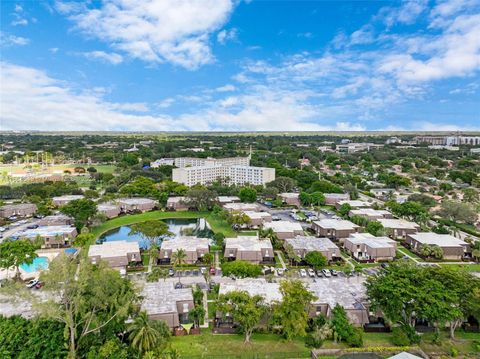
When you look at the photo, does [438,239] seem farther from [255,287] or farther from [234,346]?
[234,346]

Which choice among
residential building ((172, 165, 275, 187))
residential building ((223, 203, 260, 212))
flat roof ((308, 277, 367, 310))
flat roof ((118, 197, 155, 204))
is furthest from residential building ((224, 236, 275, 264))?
residential building ((172, 165, 275, 187))

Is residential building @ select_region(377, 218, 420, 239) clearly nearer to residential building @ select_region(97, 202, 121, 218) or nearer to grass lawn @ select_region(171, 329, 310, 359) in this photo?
grass lawn @ select_region(171, 329, 310, 359)

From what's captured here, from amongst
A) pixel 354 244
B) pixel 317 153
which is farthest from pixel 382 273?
pixel 317 153

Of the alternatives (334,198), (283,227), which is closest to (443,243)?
(283,227)

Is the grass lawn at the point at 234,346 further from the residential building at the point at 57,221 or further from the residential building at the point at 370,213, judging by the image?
the residential building at the point at 57,221

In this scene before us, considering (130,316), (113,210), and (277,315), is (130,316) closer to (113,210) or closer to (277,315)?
(277,315)

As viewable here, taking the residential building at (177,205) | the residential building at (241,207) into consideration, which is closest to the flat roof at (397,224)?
the residential building at (241,207)
